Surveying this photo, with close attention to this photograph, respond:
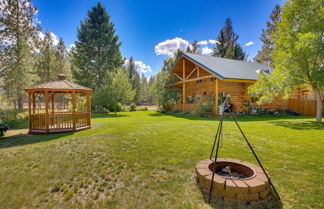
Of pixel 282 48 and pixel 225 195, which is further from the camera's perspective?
pixel 282 48

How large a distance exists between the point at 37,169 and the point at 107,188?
7.06 ft

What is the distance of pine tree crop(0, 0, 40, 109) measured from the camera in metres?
17.1

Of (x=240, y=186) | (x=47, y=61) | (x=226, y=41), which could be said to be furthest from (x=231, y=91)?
(x=47, y=61)

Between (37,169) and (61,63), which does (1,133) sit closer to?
(37,169)

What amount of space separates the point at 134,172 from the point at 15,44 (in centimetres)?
2346

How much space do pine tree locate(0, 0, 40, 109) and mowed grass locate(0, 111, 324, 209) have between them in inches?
671

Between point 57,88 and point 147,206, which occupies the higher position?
point 57,88

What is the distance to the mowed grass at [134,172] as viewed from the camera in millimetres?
2613

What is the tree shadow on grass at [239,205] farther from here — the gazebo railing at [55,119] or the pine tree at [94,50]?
the pine tree at [94,50]

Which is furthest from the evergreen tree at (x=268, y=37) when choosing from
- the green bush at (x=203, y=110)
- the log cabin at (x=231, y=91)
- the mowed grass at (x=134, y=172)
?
the mowed grass at (x=134, y=172)

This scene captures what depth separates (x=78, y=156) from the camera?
4527mm

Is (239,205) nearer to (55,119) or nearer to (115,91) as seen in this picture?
(55,119)

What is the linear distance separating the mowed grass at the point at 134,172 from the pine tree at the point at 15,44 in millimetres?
17032

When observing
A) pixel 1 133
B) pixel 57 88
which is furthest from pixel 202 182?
pixel 1 133
